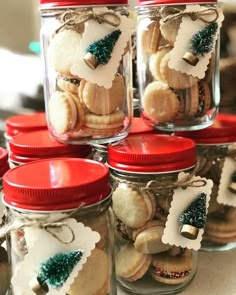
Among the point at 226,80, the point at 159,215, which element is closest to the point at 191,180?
the point at 159,215

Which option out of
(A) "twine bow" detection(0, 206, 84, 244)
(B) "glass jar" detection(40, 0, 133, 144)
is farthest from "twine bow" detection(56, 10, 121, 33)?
(A) "twine bow" detection(0, 206, 84, 244)

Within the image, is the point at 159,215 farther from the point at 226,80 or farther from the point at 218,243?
the point at 226,80

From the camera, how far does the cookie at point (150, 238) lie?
60 cm

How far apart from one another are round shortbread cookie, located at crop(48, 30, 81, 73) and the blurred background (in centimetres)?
37

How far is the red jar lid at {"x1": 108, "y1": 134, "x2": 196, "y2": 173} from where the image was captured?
601 mm

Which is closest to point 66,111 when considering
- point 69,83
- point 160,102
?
point 69,83

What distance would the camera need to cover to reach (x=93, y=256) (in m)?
0.54

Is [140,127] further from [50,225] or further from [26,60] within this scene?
[26,60]

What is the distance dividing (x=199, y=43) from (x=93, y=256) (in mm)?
306

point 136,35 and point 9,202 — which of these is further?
point 136,35

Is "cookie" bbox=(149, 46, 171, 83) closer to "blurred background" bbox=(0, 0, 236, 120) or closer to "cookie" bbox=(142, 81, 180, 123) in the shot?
"cookie" bbox=(142, 81, 180, 123)

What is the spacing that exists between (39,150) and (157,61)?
196mm

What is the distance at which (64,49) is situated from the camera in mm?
630

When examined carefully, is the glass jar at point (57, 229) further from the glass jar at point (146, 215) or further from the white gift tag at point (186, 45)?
the white gift tag at point (186, 45)
